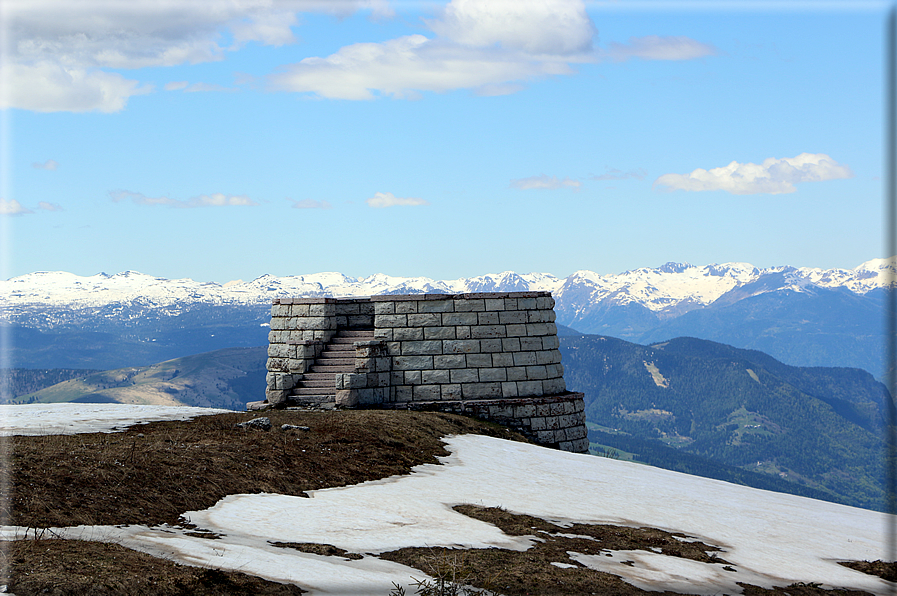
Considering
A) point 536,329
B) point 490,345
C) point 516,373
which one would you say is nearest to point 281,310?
point 490,345

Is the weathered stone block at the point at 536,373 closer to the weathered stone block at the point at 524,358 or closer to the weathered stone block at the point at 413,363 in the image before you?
the weathered stone block at the point at 524,358

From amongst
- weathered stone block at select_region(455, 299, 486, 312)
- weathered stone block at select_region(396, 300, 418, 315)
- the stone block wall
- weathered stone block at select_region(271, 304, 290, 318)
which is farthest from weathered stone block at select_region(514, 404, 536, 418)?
weathered stone block at select_region(271, 304, 290, 318)

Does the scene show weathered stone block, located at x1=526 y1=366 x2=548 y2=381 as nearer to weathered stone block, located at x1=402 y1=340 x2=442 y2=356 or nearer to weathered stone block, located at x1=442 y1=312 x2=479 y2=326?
weathered stone block, located at x1=442 y1=312 x2=479 y2=326

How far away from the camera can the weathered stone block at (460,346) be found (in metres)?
29.1

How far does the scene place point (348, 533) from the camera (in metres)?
12.1

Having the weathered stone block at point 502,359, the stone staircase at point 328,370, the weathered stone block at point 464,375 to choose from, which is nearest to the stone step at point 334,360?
the stone staircase at point 328,370

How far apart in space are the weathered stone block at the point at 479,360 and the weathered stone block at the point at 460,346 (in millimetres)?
217

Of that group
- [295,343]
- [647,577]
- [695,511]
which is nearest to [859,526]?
[695,511]

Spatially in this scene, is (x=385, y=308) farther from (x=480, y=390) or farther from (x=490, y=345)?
(x=480, y=390)

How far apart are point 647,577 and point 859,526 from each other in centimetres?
903

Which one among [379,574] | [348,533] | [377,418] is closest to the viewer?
[379,574]

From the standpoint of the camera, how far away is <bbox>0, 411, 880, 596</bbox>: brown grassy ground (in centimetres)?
852

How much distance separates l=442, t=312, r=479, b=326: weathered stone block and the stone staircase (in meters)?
3.19

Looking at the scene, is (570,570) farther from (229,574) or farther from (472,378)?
(472,378)
